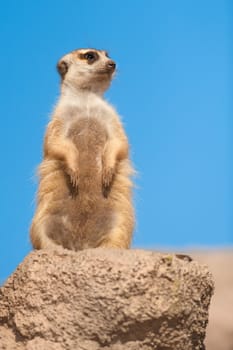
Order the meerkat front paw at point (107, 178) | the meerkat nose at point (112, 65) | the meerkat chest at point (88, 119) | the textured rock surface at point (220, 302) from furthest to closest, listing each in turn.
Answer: the textured rock surface at point (220, 302), the meerkat nose at point (112, 65), the meerkat chest at point (88, 119), the meerkat front paw at point (107, 178)

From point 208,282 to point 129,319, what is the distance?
497mm

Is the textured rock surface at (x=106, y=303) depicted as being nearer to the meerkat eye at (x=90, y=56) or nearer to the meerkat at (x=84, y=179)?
the meerkat at (x=84, y=179)

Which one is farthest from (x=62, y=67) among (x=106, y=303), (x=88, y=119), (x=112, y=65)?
(x=106, y=303)

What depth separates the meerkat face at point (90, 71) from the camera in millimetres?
5391

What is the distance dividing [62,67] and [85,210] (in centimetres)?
120

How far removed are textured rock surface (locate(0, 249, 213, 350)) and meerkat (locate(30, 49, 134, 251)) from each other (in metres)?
0.67

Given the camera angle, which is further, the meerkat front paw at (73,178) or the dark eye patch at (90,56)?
the dark eye patch at (90,56)

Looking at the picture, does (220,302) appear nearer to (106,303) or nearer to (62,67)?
(62,67)

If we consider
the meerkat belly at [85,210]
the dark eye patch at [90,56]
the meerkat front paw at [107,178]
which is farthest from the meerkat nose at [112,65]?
the meerkat front paw at [107,178]

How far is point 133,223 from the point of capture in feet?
16.0

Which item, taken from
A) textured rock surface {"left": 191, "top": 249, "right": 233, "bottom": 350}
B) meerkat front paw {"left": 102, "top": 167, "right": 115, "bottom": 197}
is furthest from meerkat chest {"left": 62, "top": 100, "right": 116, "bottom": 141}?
textured rock surface {"left": 191, "top": 249, "right": 233, "bottom": 350}

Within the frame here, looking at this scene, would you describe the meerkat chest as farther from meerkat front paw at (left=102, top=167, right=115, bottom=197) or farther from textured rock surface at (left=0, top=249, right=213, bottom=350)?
textured rock surface at (left=0, top=249, right=213, bottom=350)

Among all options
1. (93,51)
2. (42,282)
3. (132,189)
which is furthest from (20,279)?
(93,51)

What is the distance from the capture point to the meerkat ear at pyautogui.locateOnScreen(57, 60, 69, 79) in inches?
219
